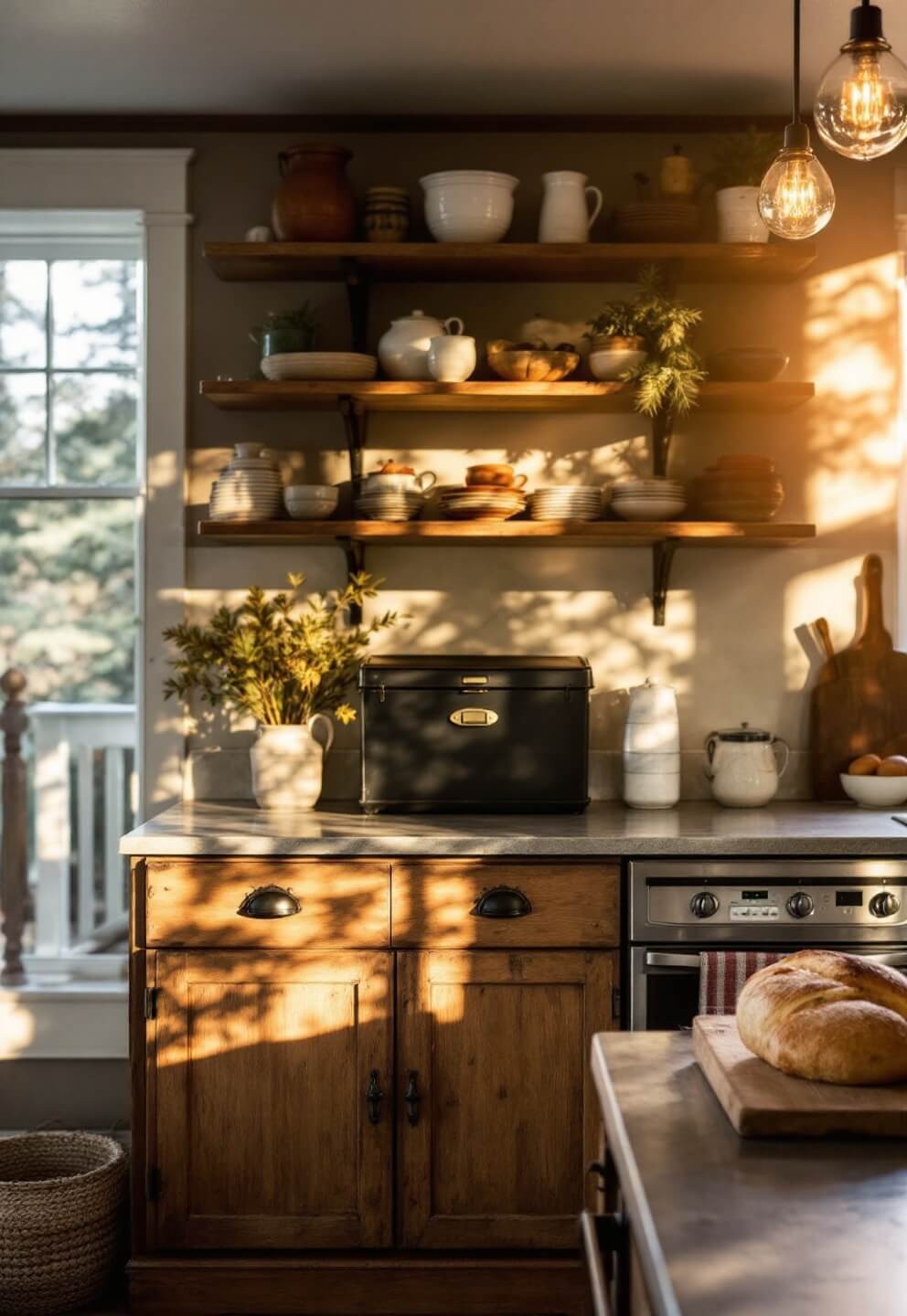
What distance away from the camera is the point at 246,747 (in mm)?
3521

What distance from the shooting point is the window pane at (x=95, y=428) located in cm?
372

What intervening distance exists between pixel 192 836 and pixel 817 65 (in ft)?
7.58

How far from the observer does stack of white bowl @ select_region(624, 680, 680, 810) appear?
10.8 feet

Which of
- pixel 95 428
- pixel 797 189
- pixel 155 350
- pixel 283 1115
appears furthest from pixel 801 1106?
pixel 95 428

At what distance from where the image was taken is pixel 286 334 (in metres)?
3.31

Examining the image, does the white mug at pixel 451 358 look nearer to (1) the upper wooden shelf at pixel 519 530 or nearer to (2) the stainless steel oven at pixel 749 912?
(1) the upper wooden shelf at pixel 519 530

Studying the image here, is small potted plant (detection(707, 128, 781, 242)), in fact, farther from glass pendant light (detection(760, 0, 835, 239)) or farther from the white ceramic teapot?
glass pendant light (detection(760, 0, 835, 239))

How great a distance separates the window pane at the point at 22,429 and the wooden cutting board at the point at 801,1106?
2906 millimetres

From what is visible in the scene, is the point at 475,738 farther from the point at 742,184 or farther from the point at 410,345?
the point at 742,184

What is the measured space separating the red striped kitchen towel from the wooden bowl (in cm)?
141

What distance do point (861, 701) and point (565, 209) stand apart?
1.44m

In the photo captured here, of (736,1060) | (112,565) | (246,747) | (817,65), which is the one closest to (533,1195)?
(246,747)

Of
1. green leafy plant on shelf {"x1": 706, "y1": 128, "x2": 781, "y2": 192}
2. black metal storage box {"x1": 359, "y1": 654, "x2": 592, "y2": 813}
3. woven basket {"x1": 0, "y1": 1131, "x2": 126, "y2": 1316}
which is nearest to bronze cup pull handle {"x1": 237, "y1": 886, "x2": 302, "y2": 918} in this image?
black metal storage box {"x1": 359, "y1": 654, "x2": 592, "y2": 813}

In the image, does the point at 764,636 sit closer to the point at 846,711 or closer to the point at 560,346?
the point at 846,711
